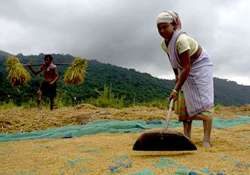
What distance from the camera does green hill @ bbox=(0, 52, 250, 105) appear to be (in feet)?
56.1

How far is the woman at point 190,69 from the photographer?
450 centimetres

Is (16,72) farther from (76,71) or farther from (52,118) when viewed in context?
(52,118)

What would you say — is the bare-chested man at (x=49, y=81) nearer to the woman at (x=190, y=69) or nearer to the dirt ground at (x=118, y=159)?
the dirt ground at (x=118, y=159)

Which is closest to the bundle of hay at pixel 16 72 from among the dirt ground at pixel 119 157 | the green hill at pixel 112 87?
the green hill at pixel 112 87

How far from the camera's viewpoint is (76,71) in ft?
42.3

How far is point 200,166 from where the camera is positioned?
3.73 metres

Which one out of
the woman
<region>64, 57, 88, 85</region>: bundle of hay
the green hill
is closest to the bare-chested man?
<region>64, 57, 88, 85</region>: bundle of hay

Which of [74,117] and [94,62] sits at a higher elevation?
[94,62]

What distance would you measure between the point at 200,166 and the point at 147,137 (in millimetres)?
685

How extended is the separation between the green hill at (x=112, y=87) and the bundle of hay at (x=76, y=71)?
59 centimetres

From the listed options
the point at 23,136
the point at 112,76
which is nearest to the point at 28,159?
the point at 23,136

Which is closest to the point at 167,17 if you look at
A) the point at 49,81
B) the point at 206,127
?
the point at 206,127

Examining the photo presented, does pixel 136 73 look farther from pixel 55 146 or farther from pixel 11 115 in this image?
pixel 55 146

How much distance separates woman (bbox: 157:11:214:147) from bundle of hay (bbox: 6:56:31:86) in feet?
26.4
